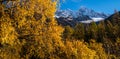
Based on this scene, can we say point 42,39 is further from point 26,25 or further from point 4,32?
point 4,32

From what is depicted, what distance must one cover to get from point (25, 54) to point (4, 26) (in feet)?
30.7

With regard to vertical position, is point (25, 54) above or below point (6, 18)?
below

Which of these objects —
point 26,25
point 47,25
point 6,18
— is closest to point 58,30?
point 47,25

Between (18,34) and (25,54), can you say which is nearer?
(18,34)

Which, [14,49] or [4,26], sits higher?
[4,26]

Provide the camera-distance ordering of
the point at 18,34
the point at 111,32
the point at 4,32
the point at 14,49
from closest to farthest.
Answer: the point at 4,32 < the point at 18,34 < the point at 14,49 < the point at 111,32

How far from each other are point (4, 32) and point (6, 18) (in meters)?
1.09

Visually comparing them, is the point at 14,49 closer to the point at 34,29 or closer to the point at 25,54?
the point at 25,54

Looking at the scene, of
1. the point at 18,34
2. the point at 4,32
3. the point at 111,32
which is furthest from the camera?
the point at 111,32

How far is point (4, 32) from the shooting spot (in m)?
24.4

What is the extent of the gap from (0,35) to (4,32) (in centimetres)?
39

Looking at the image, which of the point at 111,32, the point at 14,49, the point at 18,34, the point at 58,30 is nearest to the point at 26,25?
the point at 18,34

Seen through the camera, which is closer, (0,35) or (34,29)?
(0,35)

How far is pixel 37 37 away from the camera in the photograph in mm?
27094
